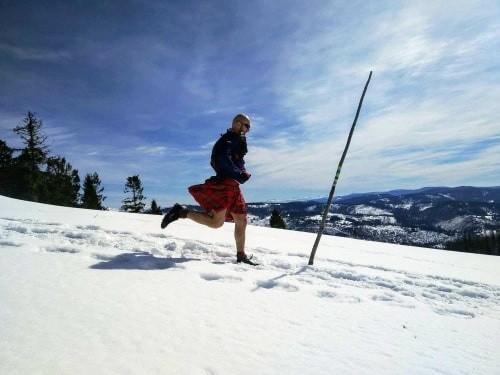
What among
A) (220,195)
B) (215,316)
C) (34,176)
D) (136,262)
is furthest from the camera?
(34,176)

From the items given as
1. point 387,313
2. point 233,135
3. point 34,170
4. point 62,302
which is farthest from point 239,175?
point 34,170

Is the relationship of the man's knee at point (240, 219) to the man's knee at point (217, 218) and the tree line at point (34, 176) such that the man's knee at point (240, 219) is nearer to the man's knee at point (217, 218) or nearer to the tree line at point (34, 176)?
the man's knee at point (217, 218)

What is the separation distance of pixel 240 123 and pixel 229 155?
0.52m

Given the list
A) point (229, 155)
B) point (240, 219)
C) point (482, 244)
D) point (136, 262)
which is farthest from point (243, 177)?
point (482, 244)

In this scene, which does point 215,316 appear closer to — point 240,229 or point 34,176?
point 240,229

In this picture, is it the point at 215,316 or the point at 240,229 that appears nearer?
the point at 215,316

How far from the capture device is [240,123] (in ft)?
15.5

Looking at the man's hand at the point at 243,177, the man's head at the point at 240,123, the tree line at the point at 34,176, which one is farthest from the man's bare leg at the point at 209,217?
the tree line at the point at 34,176

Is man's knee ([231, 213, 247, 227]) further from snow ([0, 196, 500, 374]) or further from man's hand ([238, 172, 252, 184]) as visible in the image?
snow ([0, 196, 500, 374])

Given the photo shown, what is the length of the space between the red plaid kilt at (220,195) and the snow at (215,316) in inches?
31.1

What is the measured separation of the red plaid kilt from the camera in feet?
15.4

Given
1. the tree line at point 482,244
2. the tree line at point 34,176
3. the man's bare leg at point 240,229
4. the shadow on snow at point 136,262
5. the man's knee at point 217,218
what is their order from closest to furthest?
1. the shadow on snow at point 136,262
2. the man's bare leg at point 240,229
3. the man's knee at point 217,218
4. the tree line at point 34,176
5. the tree line at point 482,244

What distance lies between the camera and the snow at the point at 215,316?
5.32 feet

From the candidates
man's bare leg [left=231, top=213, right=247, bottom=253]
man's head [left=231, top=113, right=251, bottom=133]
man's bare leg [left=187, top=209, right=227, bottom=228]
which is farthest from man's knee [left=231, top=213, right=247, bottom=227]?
man's head [left=231, top=113, right=251, bottom=133]
